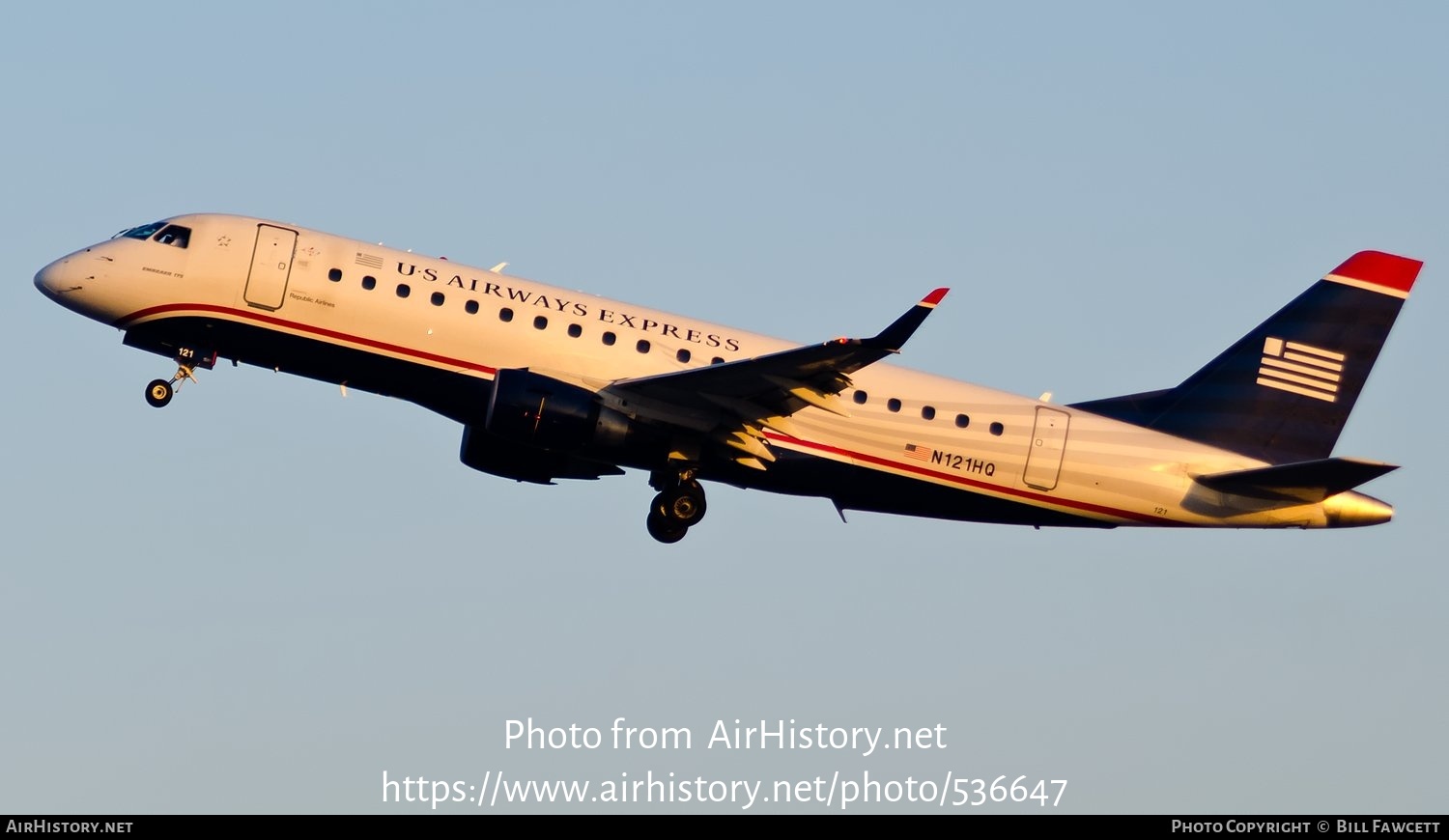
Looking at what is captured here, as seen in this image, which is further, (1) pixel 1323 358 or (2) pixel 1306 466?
(1) pixel 1323 358

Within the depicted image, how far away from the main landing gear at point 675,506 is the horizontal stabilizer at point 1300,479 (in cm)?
1057

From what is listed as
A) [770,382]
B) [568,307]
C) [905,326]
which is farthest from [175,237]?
[905,326]

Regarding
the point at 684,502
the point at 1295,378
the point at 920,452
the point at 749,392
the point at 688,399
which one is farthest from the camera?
the point at 1295,378

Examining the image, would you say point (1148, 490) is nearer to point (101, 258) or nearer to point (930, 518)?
point (930, 518)

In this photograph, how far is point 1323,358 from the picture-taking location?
40.0 metres

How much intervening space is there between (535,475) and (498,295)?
5118 millimetres

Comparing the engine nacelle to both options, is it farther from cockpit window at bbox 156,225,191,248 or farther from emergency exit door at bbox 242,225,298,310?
cockpit window at bbox 156,225,191,248

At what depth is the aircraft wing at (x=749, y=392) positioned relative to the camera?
3338cm

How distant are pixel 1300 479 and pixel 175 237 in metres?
22.9

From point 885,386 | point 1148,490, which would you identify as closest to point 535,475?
point 885,386

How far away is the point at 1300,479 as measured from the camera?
37.1 metres

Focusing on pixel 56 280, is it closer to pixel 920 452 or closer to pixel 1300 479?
pixel 920 452

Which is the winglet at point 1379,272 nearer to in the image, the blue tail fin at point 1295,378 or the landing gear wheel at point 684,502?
the blue tail fin at point 1295,378

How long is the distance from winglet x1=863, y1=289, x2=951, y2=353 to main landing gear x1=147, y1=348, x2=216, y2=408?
13.4 metres
